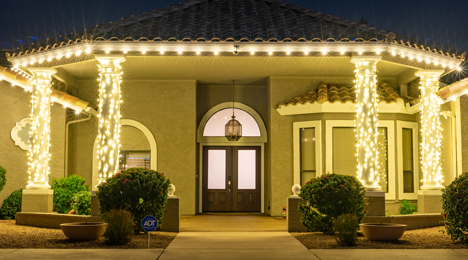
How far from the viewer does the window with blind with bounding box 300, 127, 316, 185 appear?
14664 mm

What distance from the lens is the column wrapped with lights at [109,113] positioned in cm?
1059

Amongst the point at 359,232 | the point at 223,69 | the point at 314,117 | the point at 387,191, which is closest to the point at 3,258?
the point at 359,232

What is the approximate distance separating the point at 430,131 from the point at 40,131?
9854mm

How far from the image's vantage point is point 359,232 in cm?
984

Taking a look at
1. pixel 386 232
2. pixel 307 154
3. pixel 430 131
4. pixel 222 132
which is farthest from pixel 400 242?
pixel 222 132

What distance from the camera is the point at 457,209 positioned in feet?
27.3

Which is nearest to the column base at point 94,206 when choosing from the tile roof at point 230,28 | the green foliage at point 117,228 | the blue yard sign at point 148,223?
the green foliage at point 117,228

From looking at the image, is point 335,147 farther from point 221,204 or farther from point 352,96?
point 221,204

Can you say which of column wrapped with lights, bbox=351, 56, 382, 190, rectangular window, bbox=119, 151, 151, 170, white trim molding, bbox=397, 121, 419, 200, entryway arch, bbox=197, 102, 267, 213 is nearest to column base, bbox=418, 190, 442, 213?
column wrapped with lights, bbox=351, 56, 382, 190

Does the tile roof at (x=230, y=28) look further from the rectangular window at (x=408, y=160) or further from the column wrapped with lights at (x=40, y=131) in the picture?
the rectangular window at (x=408, y=160)

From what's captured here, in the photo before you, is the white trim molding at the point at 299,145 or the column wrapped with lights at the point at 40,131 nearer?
the column wrapped with lights at the point at 40,131

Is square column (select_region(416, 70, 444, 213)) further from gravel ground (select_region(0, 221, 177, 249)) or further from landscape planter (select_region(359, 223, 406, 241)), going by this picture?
gravel ground (select_region(0, 221, 177, 249))

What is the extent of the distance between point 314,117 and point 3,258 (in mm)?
9871

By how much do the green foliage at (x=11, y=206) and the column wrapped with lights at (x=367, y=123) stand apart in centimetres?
952
